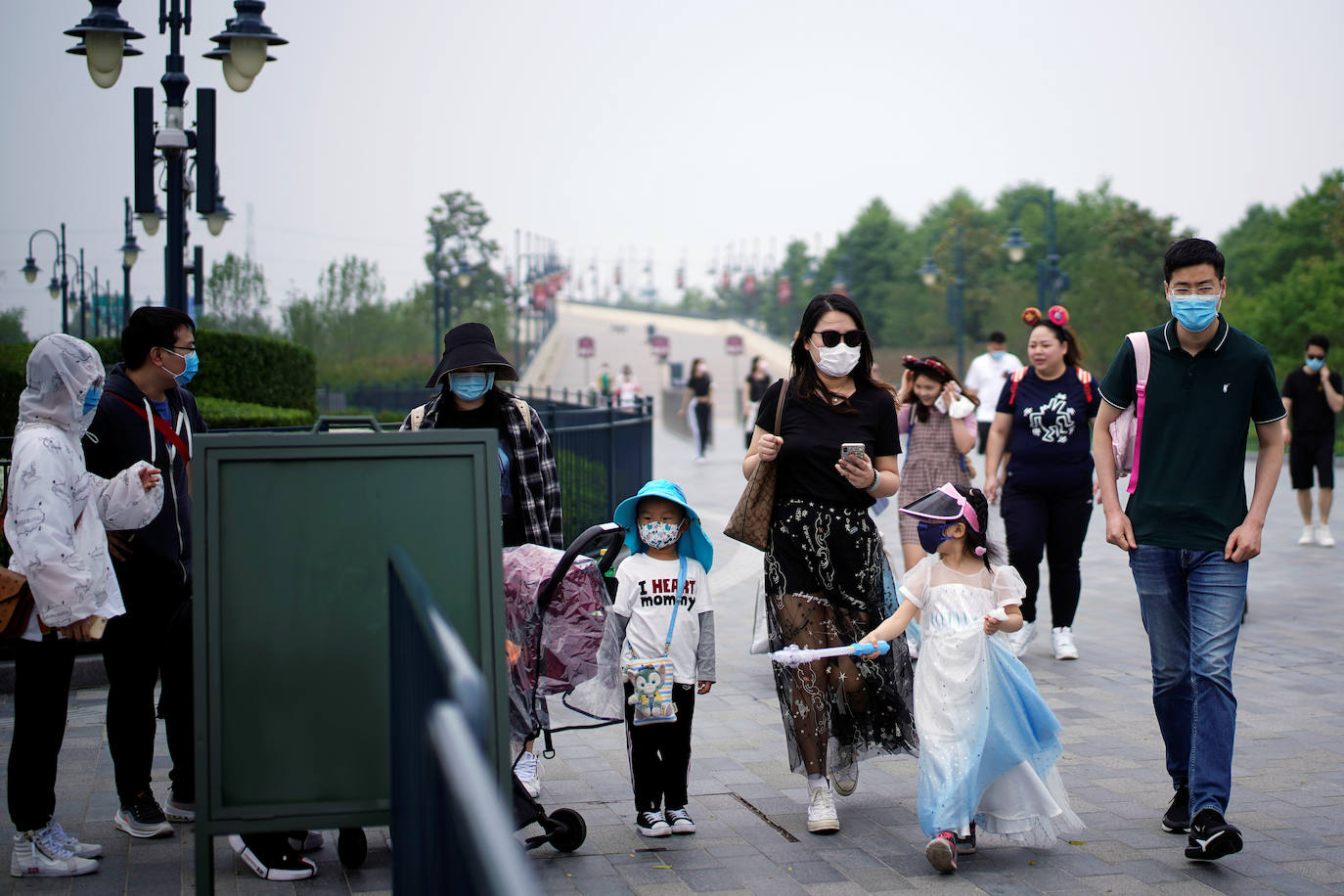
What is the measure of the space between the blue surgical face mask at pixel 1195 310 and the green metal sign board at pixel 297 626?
8.29 feet

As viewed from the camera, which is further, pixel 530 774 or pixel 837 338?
pixel 530 774

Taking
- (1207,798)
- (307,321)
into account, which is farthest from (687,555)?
(307,321)

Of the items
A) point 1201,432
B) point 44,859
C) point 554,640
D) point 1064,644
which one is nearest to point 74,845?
point 44,859

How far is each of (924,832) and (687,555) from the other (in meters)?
1.25

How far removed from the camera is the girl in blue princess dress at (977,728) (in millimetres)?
4492

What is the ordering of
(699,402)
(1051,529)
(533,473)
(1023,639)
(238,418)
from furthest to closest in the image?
(699,402), (238,418), (1023,639), (1051,529), (533,473)

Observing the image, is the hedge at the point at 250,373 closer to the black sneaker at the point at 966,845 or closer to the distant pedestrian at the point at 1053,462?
the distant pedestrian at the point at 1053,462

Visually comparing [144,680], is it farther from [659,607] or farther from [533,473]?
[659,607]

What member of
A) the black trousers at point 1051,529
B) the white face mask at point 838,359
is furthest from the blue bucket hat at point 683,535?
the black trousers at point 1051,529

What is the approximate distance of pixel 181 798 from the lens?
5031 mm

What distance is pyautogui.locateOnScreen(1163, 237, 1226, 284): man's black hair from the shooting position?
468cm

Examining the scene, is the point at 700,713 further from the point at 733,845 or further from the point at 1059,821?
the point at 1059,821

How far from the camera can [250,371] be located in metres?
16.4

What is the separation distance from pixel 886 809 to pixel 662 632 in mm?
1171
